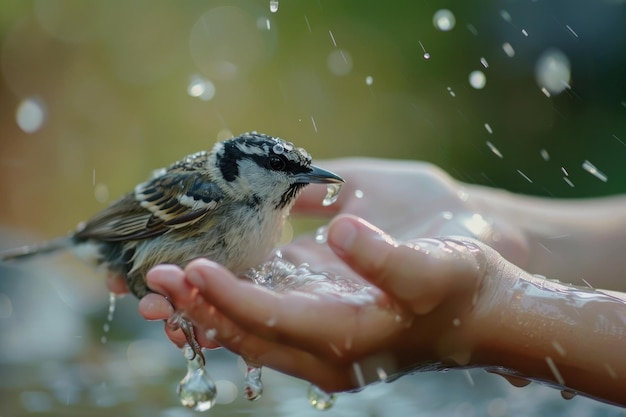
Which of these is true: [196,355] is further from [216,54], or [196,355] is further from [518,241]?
[216,54]

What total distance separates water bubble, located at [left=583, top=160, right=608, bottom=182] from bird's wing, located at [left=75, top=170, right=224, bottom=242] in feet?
19.3

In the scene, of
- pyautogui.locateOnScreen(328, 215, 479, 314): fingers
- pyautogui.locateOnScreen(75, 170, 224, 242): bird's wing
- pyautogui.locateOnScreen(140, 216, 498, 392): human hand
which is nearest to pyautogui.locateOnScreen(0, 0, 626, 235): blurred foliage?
pyautogui.locateOnScreen(75, 170, 224, 242): bird's wing

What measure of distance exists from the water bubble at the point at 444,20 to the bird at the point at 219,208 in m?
6.65

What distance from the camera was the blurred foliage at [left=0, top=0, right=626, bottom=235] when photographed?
9734mm

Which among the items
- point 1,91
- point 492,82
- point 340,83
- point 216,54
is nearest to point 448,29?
point 492,82

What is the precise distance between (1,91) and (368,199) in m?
7.13

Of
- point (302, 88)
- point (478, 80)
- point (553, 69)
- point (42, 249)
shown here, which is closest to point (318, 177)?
point (42, 249)

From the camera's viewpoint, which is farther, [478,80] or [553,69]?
[553,69]

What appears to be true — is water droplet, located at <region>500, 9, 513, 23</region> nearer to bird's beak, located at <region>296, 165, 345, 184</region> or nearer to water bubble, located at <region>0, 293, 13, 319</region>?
water bubble, located at <region>0, 293, 13, 319</region>

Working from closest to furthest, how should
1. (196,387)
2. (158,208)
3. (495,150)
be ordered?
(196,387)
(158,208)
(495,150)

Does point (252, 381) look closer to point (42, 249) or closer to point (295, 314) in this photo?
point (295, 314)

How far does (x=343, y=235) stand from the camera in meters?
2.39

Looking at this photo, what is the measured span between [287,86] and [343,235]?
835 centimetres

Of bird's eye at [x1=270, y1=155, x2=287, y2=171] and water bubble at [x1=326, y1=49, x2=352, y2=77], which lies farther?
water bubble at [x1=326, y1=49, x2=352, y2=77]
